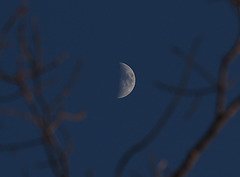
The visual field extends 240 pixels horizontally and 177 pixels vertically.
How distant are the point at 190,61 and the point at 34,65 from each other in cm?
95

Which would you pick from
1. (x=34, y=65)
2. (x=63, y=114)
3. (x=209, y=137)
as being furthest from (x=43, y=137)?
(x=209, y=137)

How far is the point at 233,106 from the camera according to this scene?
2.80 metres

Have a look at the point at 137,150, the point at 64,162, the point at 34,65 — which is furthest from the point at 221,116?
the point at 34,65

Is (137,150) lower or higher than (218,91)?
lower

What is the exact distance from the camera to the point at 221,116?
2832mm

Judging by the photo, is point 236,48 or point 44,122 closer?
point 236,48

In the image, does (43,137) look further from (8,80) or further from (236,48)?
(236,48)

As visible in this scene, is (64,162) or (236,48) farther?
(64,162)

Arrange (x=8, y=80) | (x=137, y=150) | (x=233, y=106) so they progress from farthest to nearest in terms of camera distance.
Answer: (x=8, y=80)
(x=137, y=150)
(x=233, y=106)

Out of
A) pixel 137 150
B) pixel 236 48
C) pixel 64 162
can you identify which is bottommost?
pixel 64 162

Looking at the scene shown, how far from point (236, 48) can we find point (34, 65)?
4.19 ft

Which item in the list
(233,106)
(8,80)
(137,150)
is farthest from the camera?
(8,80)

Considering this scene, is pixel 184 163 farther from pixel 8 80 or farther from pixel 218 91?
pixel 8 80

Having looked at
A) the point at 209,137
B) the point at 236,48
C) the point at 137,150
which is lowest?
the point at 137,150
